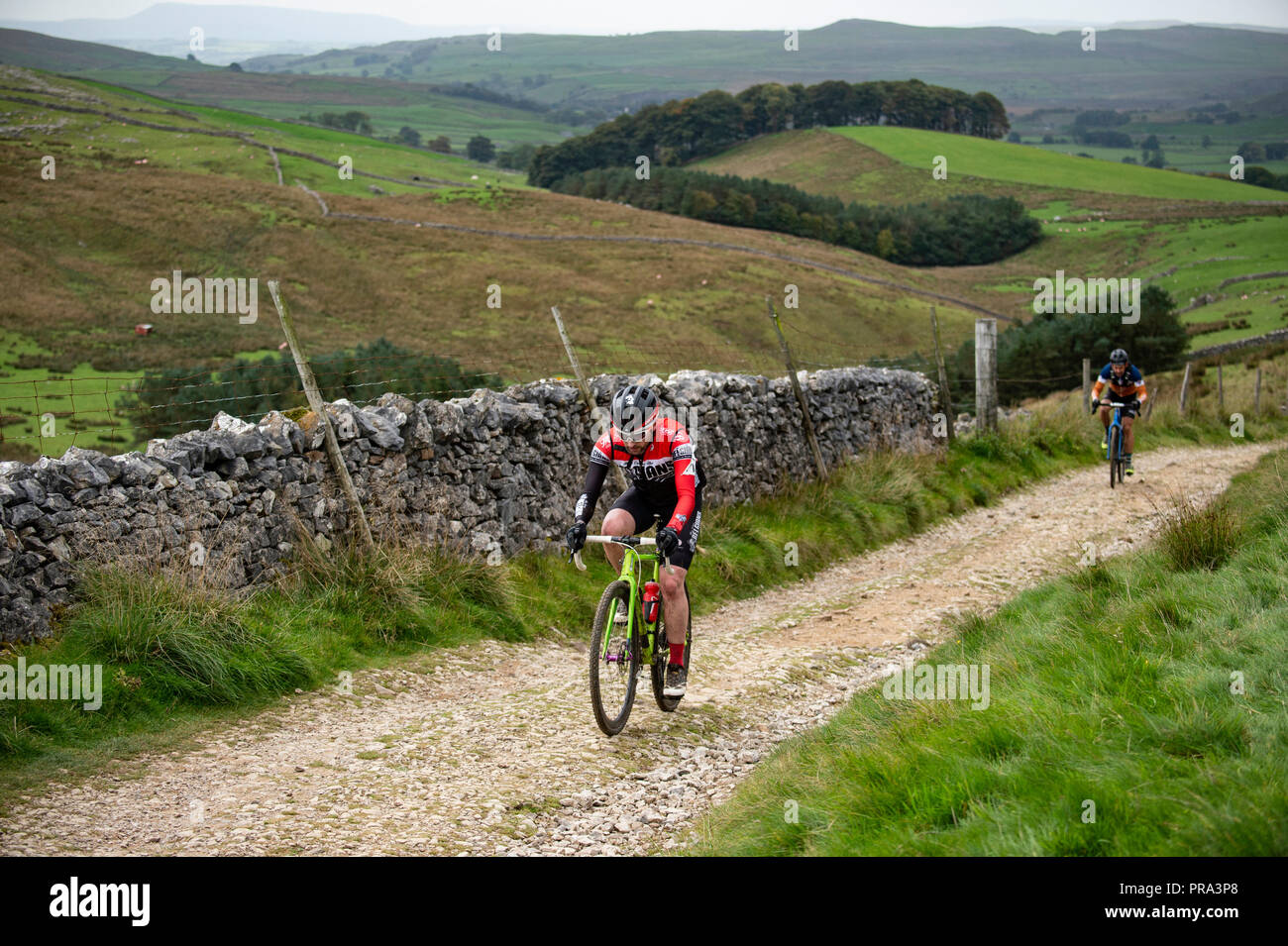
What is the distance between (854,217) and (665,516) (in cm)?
10036

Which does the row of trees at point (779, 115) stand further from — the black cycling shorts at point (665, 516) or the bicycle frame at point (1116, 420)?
the black cycling shorts at point (665, 516)

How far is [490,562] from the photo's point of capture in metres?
9.41

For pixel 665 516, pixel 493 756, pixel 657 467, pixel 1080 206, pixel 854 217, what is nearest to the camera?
pixel 493 756

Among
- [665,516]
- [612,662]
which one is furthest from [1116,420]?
[612,662]

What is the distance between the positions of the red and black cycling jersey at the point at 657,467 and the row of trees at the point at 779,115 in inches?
4986

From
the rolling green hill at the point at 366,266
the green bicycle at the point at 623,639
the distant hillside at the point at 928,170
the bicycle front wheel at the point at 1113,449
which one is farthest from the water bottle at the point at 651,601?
the distant hillside at the point at 928,170

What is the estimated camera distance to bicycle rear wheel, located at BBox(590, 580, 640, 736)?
604 centimetres

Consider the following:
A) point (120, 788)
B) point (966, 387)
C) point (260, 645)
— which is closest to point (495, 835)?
point (120, 788)

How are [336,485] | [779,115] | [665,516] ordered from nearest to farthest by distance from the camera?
[665,516]
[336,485]
[779,115]

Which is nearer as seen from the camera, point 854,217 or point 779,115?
point 854,217

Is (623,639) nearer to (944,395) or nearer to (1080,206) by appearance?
(944,395)

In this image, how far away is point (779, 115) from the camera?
5812 inches

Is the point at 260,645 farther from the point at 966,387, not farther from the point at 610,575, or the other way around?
the point at 966,387

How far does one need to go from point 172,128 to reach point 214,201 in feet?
92.7
